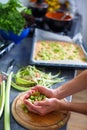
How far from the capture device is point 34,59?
4.10 feet

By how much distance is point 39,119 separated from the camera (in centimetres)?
84

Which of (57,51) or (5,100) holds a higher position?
(5,100)

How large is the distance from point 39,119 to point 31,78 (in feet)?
0.93

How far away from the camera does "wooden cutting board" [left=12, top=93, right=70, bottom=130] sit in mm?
812

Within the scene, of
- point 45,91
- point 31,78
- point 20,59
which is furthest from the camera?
point 20,59

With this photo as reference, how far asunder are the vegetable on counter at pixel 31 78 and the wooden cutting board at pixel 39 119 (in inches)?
6.7

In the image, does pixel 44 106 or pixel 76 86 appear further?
pixel 76 86

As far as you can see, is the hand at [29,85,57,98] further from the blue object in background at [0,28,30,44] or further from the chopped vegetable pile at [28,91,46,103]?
the blue object in background at [0,28,30,44]

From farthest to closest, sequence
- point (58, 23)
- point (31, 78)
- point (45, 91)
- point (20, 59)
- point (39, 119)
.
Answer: point (58, 23) → point (20, 59) → point (31, 78) → point (45, 91) → point (39, 119)

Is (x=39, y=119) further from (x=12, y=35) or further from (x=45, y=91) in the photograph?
(x=12, y=35)

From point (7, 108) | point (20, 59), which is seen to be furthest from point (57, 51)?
point (7, 108)

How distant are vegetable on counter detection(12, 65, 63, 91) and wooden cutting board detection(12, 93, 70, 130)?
6.7 inches

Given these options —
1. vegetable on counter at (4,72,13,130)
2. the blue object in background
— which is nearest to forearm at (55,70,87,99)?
vegetable on counter at (4,72,13,130)

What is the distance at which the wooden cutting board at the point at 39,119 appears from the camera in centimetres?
81
